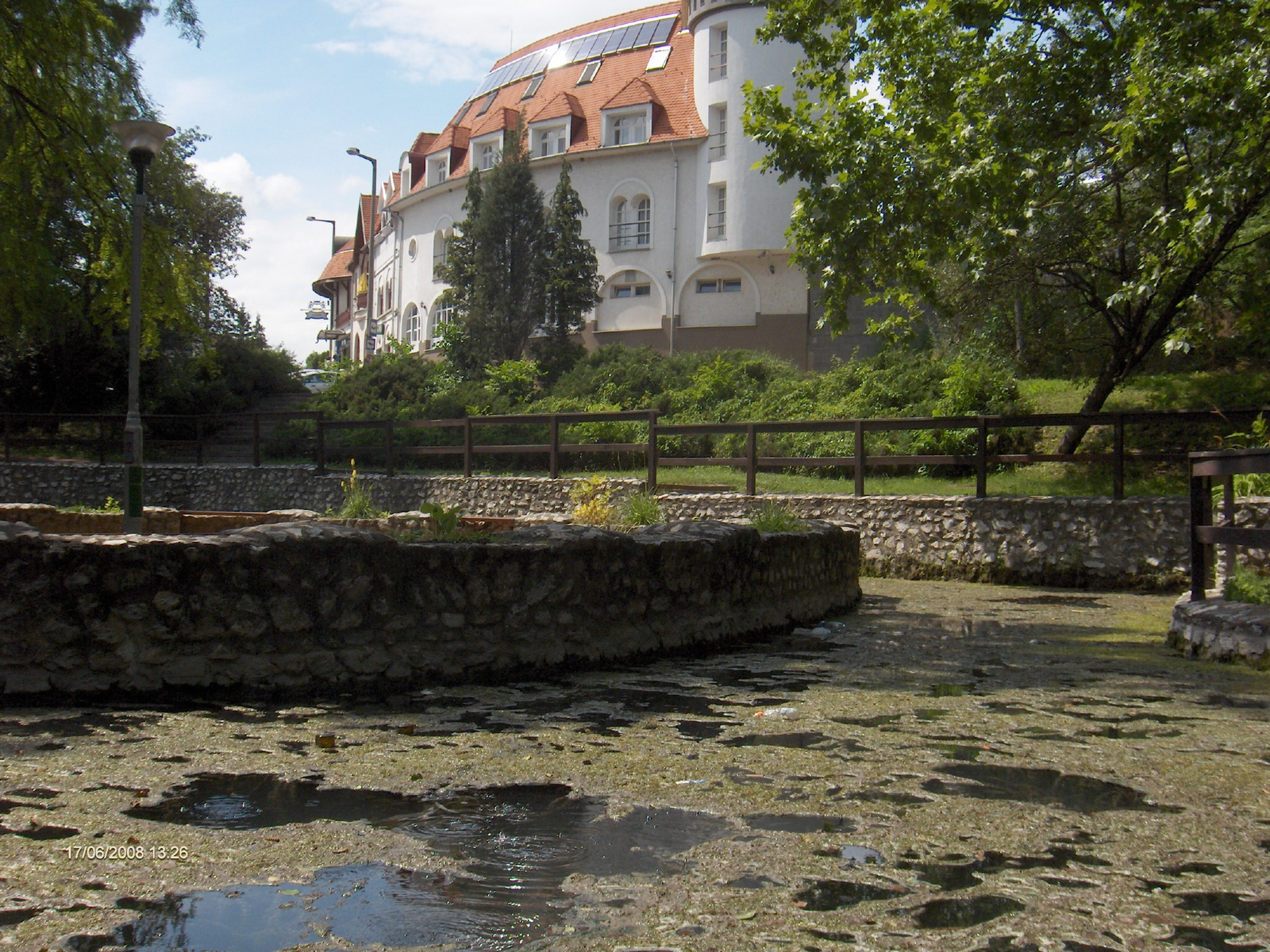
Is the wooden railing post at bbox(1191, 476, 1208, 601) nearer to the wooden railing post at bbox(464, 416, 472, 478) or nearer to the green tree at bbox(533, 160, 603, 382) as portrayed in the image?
the wooden railing post at bbox(464, 416, 472, 478)

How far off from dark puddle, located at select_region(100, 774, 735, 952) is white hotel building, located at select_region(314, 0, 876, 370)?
29493 millimetres

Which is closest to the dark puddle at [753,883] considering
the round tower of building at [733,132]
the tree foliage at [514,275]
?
the tree foliage at [514,275]

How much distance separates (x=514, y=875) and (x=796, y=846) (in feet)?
3.18

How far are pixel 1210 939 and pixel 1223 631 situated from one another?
5.44 meters

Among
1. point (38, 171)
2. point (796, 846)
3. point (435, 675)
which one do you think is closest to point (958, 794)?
point (796, 846)

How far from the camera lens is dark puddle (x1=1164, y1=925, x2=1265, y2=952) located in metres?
2.71

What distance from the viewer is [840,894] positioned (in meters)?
3.10

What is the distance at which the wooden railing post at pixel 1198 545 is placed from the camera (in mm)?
8422

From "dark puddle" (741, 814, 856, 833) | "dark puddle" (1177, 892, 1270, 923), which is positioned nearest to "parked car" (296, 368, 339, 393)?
"dark puddle" (741, 814, 856, 833)

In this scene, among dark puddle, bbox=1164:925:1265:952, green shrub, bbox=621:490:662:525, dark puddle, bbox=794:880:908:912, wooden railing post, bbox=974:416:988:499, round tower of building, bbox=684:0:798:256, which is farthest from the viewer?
round tower of building, bbox=684:0:798:256

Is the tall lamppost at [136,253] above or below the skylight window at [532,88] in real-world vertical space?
below

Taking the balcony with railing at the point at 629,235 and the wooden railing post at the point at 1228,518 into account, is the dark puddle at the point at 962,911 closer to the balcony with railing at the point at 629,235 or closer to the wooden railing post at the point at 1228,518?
the wooden railing post at the point at 1228,518

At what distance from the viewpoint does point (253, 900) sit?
2.97 metres

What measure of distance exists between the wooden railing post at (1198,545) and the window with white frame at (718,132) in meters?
26.9
